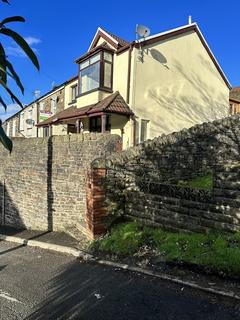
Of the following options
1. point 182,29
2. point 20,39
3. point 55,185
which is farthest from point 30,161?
point 182,29

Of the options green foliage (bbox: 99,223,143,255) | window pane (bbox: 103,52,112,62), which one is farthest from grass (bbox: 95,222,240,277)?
window pane (bbox: 103,52,112,62)

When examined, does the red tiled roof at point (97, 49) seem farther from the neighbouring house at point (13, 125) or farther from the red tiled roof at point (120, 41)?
the neighbouring house at point (13, 125)

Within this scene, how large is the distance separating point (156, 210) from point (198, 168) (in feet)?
7.11

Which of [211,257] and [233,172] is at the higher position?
[233,172]

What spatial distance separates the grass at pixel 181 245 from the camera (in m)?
5.05

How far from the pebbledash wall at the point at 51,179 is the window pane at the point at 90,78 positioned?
22.9 feet

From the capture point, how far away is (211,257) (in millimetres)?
5207

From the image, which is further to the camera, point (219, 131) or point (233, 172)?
point (219, 131)

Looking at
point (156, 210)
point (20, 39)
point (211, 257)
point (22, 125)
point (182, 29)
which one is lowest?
point (211, 257)

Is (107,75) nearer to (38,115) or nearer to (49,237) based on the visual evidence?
(38,115)

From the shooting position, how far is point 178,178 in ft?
27.4

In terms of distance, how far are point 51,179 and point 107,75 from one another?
8.79 m

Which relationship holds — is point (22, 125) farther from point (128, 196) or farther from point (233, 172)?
point (233, 172)

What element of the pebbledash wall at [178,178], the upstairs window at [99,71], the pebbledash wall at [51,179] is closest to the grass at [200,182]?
the pebbledash wall at [178,178]
